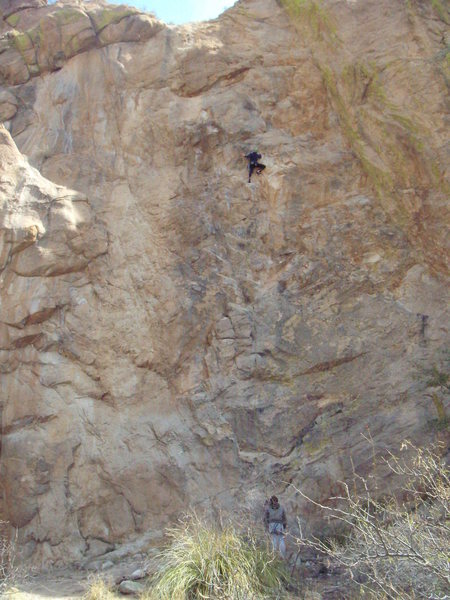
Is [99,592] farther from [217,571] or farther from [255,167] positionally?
[255,167]

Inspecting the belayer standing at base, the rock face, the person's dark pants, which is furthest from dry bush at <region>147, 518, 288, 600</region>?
the person's dark pants

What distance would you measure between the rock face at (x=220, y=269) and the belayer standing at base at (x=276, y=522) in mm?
549

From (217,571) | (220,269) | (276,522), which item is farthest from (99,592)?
(220,269)

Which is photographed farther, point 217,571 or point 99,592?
point 99,592

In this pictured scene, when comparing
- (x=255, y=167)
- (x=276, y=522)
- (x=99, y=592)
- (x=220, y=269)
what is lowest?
(x=276, y=522)

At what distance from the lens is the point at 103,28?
11.5m

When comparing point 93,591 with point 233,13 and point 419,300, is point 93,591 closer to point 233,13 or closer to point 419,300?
point 419,300

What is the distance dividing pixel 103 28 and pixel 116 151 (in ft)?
8.75

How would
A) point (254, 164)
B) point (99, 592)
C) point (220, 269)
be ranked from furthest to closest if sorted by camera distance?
point (254, 164), point (220, 269), point (99, 592)

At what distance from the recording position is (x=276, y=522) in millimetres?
7590

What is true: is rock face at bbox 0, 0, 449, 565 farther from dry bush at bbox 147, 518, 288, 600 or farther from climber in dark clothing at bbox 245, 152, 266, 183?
dry bush at bbox 147, 518, 288, 600

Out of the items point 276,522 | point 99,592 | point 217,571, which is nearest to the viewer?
point 217,571

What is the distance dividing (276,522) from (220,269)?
12.9 ft

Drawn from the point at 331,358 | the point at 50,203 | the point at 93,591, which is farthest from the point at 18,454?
the point at 331,358
